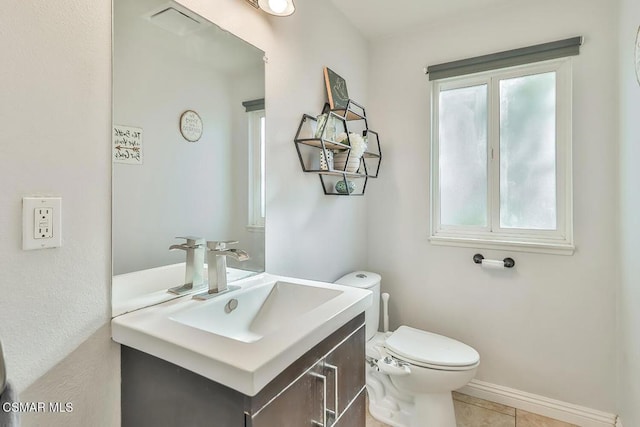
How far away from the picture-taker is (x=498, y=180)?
1.94 meters

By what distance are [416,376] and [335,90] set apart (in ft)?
5.24

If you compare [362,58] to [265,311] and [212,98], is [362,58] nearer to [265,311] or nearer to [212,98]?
[212,98]

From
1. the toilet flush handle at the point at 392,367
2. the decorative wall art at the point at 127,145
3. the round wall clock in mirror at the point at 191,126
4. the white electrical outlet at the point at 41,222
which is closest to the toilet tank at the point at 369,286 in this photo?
the toilet flush handle at the point at 392,367

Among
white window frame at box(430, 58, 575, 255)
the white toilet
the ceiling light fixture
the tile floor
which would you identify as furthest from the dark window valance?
the tile floor

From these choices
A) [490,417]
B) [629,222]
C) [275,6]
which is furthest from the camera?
[490,417]

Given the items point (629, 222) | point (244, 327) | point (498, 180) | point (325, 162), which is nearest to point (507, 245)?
point (498, 180)

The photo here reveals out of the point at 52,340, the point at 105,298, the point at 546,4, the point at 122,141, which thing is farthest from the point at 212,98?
the point at 546,4

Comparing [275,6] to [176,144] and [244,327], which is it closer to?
[176,144]

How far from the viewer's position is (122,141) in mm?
905

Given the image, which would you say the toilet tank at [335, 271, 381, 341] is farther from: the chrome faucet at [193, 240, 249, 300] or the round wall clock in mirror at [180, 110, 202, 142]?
the round wall clock in mirror at [180, 110, 202, 142]

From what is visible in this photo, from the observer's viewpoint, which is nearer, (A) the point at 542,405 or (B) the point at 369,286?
(A) the point at 542,405

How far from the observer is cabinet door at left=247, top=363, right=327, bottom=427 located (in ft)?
2.24

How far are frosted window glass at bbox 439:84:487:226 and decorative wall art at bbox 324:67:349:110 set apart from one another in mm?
702

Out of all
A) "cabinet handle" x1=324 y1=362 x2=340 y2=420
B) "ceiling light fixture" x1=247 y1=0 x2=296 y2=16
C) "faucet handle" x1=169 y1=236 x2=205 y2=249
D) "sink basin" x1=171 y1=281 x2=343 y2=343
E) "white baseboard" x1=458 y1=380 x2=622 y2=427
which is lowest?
"white baseboard" x1=458 y1=380 x2=622 y2=427
